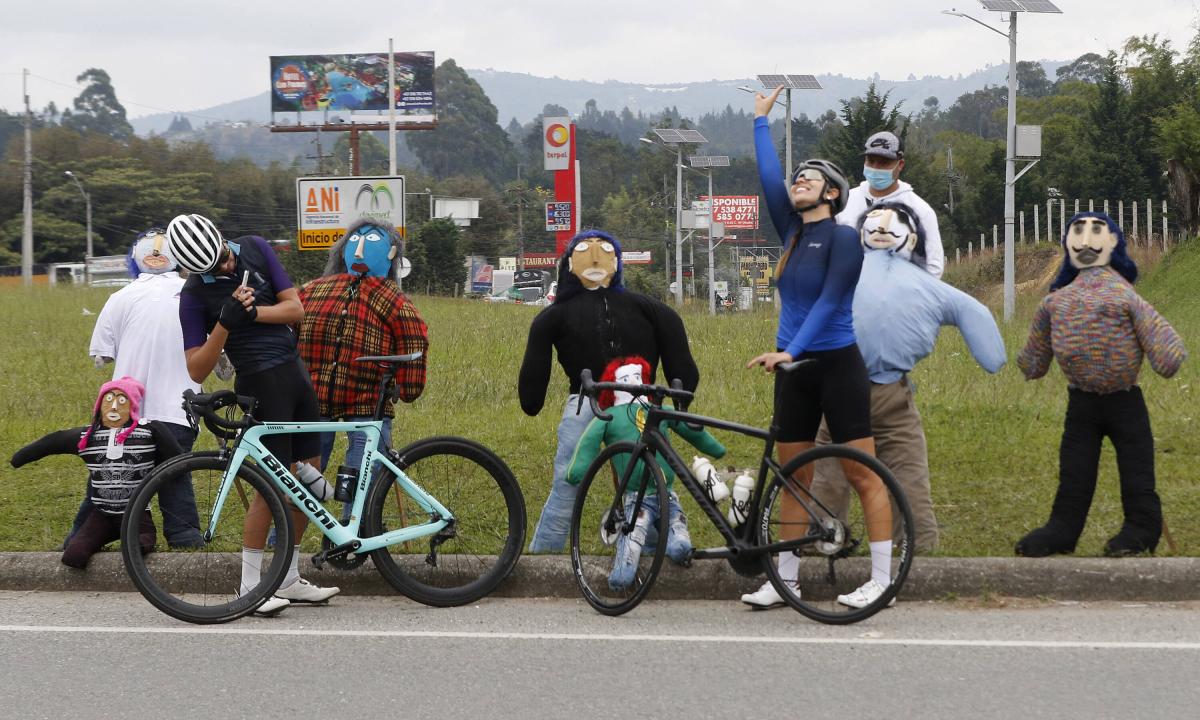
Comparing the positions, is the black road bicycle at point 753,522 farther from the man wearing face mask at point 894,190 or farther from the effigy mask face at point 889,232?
the man wearing face mask at point 894,190

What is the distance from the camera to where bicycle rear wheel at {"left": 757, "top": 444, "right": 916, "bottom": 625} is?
595 centimetres

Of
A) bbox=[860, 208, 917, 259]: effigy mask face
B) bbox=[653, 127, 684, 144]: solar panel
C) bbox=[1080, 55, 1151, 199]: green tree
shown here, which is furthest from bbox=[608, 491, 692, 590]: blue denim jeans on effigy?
bbox=[1080, 55, 1151, 199]: green tree

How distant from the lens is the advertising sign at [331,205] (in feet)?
69.2

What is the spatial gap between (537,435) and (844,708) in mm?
5911

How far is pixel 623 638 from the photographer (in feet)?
19.2

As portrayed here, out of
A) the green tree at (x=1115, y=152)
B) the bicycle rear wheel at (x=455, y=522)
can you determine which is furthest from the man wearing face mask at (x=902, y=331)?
the green tree at (x=1115, y=152)

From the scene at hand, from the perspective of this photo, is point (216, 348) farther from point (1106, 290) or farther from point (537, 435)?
point (537, 435)

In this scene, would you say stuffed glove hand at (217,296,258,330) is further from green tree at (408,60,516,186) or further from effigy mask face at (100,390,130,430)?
green tree at (408,60,516,186)

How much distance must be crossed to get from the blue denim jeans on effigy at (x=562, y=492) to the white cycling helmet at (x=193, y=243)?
1.78m

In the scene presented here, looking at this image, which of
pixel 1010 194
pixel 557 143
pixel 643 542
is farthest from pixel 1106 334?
pixel 557 143

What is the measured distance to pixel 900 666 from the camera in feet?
17.6

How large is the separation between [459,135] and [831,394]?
525 feet

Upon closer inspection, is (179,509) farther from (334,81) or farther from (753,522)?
(334,81)

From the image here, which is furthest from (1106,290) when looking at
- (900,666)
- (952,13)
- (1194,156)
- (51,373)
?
(1194,156)
